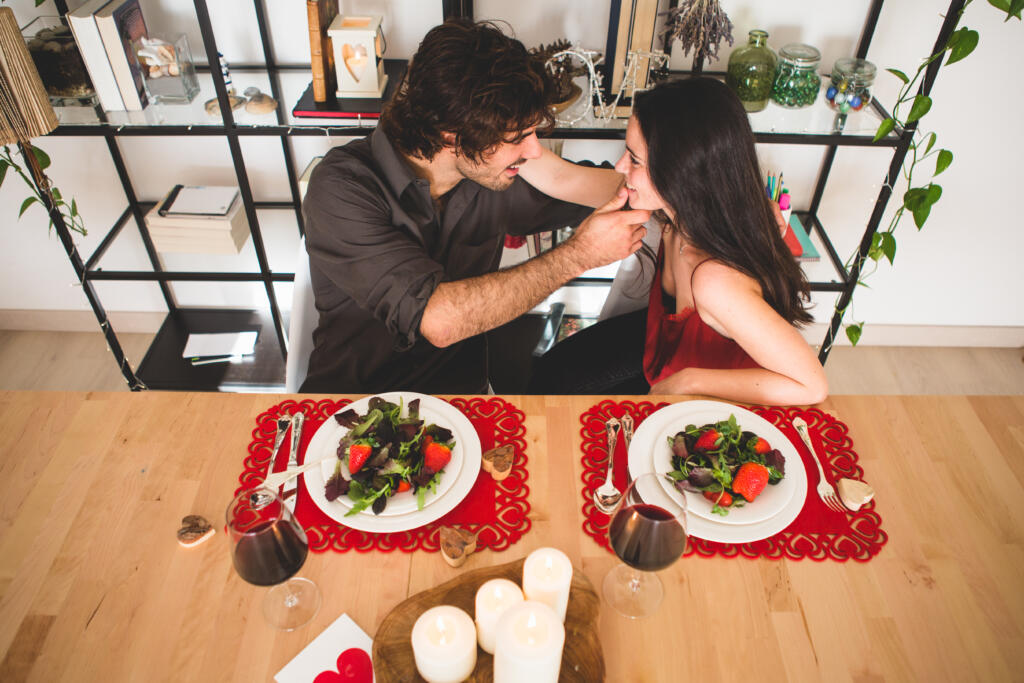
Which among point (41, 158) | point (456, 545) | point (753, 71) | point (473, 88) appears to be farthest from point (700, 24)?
point (41, 158)

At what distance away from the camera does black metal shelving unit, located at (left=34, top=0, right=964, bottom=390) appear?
69.7 inches

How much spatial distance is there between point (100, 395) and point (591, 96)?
4.39 ft

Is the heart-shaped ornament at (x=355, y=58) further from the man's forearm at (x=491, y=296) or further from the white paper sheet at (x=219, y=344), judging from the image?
the white paper sheet at (x=219, y=344)

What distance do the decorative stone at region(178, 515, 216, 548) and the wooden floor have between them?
176cm

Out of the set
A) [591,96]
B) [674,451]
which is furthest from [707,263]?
[591,96]

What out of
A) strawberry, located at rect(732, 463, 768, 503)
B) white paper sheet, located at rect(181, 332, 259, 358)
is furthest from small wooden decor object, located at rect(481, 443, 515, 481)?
white paper sheet, located at rect(181, 332, 259, 358)

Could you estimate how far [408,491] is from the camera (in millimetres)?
1093

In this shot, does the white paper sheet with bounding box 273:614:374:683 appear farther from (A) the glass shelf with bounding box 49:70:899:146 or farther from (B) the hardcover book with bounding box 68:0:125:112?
(B) the hardcover book with bounding box 68:0:125:112

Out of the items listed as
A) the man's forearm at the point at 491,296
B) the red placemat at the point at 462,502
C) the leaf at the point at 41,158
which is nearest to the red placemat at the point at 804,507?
the red placemat at the point at 462,502

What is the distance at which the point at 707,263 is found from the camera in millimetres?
1432

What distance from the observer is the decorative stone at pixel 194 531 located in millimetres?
1031

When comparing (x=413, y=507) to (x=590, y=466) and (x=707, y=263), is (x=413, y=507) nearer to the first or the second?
(x=590, y=466)

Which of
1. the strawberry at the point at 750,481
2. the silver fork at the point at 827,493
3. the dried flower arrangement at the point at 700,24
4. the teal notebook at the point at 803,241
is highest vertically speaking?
the dried flower arrangement at the point at 700,24

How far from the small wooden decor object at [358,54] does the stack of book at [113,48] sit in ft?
1.67
